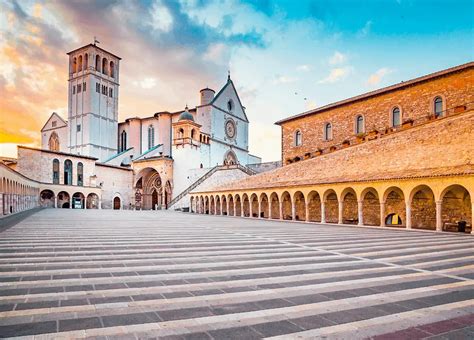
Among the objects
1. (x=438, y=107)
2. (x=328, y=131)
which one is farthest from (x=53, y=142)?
(x=438, y=107)

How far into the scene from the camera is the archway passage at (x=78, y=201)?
157 ft

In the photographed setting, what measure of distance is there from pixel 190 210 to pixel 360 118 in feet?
84.7

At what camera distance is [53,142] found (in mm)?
69875

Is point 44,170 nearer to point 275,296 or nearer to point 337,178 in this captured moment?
point 337,178

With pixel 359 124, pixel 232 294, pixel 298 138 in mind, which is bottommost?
pixel 232 294

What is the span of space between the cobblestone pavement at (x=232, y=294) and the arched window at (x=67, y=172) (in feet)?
137

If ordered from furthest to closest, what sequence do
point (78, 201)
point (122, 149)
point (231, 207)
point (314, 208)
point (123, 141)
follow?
point (123, 141) < point (122, 149) < point (78, 201) < point (231, 207) < point (314, 208)

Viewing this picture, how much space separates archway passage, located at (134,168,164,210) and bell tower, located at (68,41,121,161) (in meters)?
10.7

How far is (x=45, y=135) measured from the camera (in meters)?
71.4

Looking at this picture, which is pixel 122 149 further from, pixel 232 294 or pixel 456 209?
pixel 232 294

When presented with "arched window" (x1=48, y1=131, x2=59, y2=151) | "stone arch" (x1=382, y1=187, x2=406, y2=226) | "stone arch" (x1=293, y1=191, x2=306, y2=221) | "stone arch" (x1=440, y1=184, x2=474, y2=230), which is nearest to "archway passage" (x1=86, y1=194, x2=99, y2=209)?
"arched window" (x1=48, y1=131, x2=59, y2=151)

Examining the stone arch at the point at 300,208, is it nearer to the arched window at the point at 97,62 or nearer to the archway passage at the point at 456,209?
the archway passage at the point at 456,209

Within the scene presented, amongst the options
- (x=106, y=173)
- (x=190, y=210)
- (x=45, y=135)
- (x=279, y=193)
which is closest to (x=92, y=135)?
(x=106, y=173)

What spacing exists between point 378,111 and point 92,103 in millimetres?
49213
